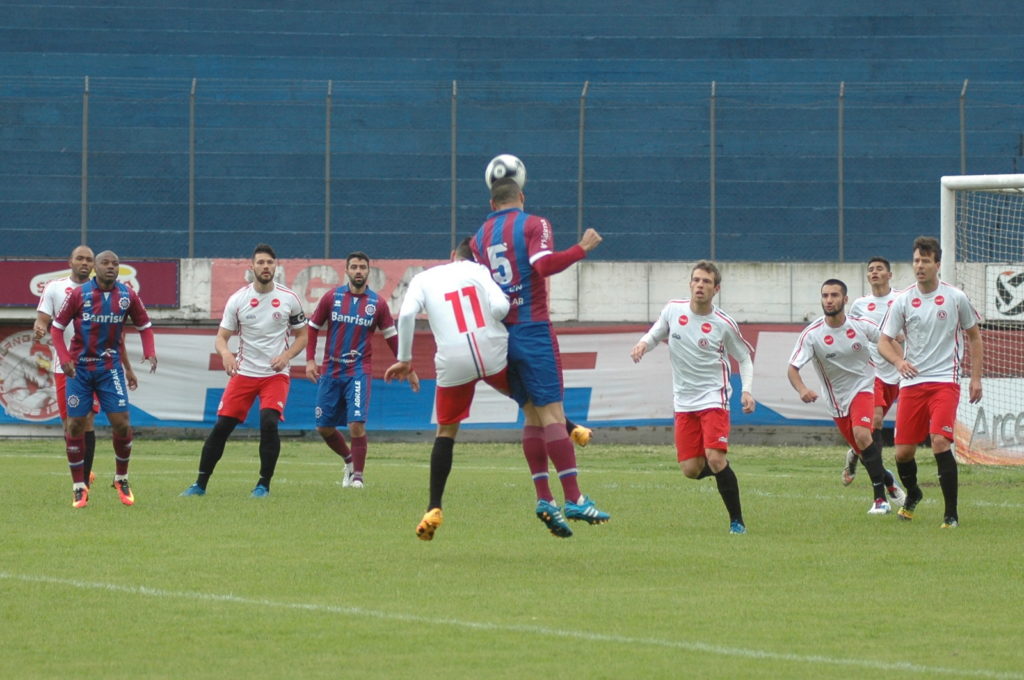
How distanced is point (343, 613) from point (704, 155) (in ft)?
77.3

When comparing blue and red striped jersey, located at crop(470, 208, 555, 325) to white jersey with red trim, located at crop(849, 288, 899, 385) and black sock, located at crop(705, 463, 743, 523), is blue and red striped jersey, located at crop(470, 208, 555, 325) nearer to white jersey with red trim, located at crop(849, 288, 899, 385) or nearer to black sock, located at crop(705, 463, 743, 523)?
black sock, located at crop(705, 463, 743, 523)

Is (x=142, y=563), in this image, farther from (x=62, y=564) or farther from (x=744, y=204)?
(x=744, y=204)

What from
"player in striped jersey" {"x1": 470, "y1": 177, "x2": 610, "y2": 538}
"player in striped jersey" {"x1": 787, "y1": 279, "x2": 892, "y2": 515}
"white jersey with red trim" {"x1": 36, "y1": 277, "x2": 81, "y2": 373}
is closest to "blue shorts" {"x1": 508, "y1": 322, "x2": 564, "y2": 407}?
"player in striped jersey" {"x1": 470, "y1": 177, "x2": 610, "y2": 538}

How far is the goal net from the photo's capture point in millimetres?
17797

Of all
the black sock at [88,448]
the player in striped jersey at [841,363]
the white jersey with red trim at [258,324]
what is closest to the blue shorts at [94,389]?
the black sock at [88,448]

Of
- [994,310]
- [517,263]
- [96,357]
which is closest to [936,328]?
[517,263]

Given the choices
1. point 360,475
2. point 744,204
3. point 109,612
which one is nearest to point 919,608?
point 109,612

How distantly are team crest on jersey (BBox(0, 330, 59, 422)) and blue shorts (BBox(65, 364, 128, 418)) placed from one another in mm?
11094

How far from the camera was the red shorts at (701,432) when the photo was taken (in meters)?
10.5

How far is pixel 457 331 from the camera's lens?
28.6ft

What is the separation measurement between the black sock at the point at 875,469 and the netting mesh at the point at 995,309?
5327 millimetres

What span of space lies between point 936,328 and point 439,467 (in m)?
4.14

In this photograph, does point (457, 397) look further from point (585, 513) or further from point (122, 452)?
point (122, 452)

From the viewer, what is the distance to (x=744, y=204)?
2905cm
